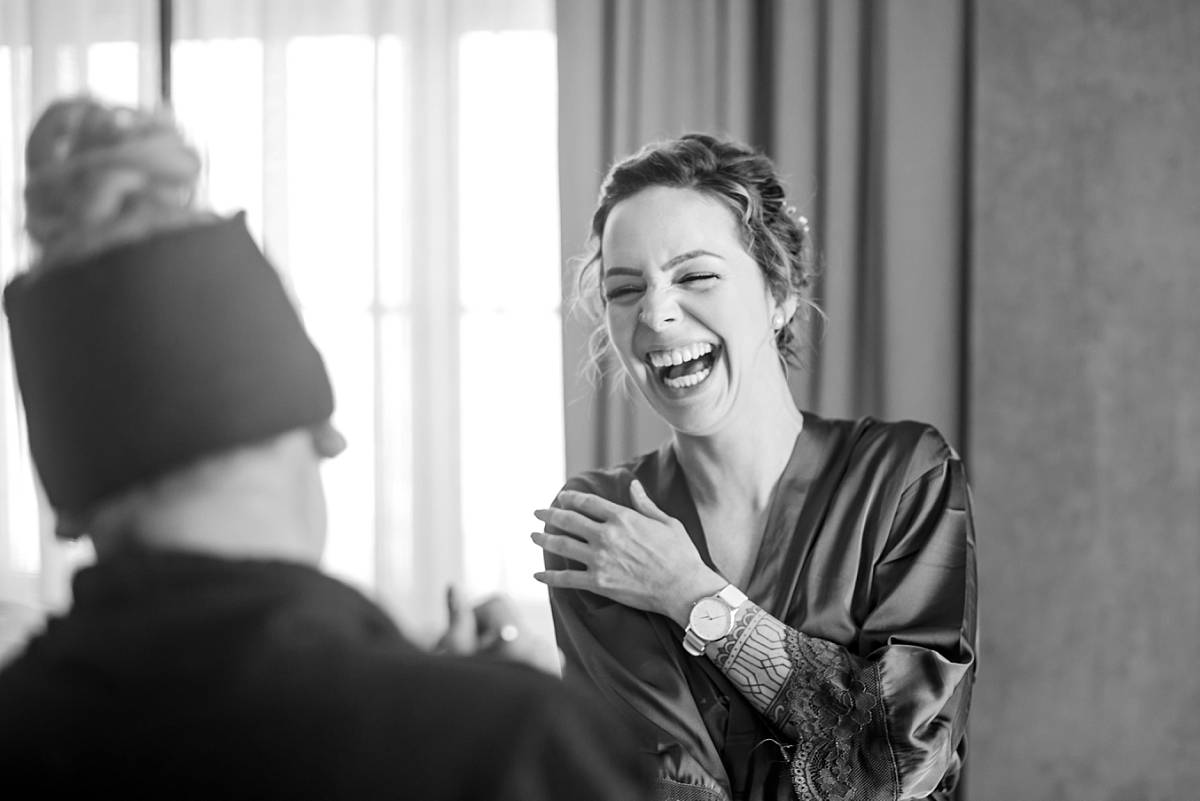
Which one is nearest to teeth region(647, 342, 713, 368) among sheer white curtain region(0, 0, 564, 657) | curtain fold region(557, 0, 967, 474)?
curtain fold region(557, 0, 967, 474)

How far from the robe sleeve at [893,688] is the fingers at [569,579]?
0.94 feet

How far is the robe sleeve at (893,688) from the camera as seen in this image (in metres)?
1.49

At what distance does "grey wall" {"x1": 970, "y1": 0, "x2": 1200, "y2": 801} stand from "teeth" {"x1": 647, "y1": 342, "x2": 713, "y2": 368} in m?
0.98

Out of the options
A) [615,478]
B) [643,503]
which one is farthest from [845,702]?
[615,478]

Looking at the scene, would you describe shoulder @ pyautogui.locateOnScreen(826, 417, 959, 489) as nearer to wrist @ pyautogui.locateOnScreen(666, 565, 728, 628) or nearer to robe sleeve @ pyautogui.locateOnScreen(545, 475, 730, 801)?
wrist @ pyautogui.locateOnScreen(666, 565, 728, 628)

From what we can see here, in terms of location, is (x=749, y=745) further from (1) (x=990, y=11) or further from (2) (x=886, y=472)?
(1) (x=990, y=11)

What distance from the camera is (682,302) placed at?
168cm

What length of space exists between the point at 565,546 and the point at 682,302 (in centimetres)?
39

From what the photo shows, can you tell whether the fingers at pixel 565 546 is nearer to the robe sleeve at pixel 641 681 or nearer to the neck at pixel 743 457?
the robe sleeve at pixel 641 681

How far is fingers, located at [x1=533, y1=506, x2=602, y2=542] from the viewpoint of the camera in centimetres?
167

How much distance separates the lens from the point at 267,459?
642 millimetres

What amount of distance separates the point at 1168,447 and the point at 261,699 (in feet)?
7.40

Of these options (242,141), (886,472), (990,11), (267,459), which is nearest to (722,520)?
(886,472)

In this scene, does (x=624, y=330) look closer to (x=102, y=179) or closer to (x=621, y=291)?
(x=621, y=291)
